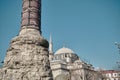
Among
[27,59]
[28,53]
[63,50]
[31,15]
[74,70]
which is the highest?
[63,50]

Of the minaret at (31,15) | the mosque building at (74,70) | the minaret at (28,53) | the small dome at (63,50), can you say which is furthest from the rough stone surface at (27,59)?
the small dome at (63,50)

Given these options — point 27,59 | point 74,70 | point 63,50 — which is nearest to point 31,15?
point 27,59

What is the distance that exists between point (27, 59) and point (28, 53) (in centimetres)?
39

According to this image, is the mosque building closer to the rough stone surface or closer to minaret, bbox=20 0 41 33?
minaret, bbox=20 0 41 33

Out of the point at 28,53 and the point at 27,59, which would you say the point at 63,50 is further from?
the point at 27,59

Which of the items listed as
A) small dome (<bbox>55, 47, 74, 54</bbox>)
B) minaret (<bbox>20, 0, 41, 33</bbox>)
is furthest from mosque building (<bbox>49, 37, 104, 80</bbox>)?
minaret (<bbox>20, 0, 41, 33</bbox>)

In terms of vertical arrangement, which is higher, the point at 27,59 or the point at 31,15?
the point at 31,15

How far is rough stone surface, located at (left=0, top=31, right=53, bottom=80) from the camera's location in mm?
12992

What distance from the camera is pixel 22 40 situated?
13.9 metres

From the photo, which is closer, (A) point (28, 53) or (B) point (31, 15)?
(A) point (28, 53)

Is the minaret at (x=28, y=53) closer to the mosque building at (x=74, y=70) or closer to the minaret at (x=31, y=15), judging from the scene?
the minaret at (x=31, y=15)

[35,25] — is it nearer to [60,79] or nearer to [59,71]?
[60,79]

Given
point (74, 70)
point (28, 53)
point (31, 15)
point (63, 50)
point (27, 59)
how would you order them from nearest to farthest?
point (27, 59), point (28, 53), point (31, 15), point (74, 70), point (63, 50)

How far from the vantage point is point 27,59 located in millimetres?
13297
